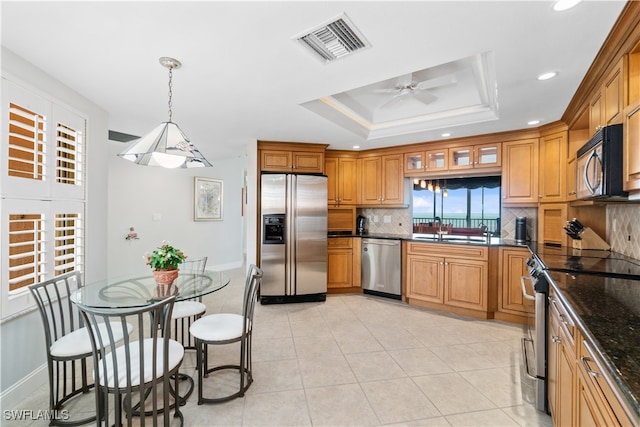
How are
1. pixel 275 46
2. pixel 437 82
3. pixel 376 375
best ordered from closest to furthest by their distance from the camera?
pixel 275 46, pixel 376 375, pixel 437 82

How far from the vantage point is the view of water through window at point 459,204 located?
4180 mm

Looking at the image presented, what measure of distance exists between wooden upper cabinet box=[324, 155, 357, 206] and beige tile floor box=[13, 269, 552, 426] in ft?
6.42

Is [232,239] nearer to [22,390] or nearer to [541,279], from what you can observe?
[22,390]

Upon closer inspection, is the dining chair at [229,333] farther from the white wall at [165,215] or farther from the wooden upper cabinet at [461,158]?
the wooden upper cabinet at [461,158]

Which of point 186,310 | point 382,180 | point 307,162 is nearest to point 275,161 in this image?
point 307,162

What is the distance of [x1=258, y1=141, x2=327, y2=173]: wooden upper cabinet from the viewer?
4.33m

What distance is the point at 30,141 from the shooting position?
217cm

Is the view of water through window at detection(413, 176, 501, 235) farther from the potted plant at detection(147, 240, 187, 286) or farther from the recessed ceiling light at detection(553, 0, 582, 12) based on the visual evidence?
the potted plant at detection(147, 240, 187, 286)

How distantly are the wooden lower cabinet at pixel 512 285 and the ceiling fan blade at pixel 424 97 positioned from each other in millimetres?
1988

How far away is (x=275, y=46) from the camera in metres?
1.90

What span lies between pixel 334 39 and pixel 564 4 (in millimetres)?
1189

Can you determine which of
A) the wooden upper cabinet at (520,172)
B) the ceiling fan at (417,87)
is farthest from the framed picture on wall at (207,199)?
the wooden upper cabinet at (520,172)

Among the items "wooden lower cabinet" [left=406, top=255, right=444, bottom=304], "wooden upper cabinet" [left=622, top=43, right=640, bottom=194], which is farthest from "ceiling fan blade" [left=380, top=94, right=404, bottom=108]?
"wooden lower cabinet" [left=406, top=255, right=444, bottom=304]

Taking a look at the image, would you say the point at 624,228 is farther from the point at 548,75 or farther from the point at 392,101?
the point at 392,101
